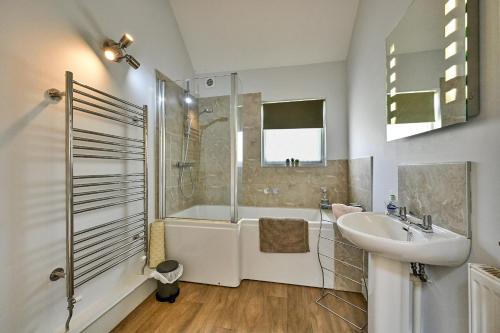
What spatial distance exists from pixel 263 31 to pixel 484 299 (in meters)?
3.08

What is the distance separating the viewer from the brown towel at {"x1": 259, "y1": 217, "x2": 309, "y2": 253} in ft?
6.89

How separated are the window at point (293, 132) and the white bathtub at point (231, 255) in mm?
1254

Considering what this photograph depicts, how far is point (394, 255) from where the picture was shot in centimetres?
98

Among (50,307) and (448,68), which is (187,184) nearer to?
(50,307)

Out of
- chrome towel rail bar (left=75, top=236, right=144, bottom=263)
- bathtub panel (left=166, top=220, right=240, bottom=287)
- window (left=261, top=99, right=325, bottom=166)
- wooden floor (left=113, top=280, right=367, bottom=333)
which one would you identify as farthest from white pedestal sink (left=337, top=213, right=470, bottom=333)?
window (left=261, top=99, right=325, bottom=166)

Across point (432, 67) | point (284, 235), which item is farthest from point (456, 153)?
point (284, 235)

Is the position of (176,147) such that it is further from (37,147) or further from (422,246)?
(422,246)

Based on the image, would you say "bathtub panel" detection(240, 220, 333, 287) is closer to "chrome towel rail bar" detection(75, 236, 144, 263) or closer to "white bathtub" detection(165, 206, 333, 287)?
"white bathtub" detection(165, 206, 333, 287)

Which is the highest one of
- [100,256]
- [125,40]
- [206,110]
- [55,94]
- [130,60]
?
[125,40]

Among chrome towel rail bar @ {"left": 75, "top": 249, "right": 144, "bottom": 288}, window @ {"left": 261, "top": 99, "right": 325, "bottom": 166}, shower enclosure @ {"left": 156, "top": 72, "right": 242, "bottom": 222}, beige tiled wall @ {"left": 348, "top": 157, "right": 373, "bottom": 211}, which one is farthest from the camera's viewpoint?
window @ {"left": 261, "top": 99, "right": 325, "bottom": 166}

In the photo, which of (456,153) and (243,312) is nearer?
(456,153)

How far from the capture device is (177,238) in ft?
7.20

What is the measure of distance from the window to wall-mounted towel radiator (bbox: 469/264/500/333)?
2363 millimetres

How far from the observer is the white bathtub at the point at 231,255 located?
82.3 inches
